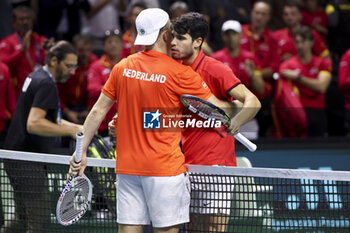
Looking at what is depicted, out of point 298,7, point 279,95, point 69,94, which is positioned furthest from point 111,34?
point 298,7

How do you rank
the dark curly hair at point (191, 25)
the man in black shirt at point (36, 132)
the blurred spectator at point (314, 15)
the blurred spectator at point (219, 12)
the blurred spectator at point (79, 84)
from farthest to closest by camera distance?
1. the blurred spectator at point (219, 12)
2. the blurred spectator at point (314, 15)
3. the blurred spectator at point (79, 84)
4. the man in black shirt at point (36, 132)
5. the dark curly hair at point (191, 25)

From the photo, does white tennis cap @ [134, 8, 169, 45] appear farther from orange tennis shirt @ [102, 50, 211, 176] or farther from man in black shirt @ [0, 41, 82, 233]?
man in black shirt @ [0, 41, 82, 233]

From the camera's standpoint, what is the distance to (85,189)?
5332 millimetres

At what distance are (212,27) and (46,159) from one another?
17.8 feet

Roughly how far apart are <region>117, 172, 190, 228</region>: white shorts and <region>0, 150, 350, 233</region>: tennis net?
0.36m

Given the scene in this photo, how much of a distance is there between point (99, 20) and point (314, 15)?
3.33m

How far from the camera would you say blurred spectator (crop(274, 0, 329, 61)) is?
9714mm

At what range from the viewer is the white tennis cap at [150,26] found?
4922mm

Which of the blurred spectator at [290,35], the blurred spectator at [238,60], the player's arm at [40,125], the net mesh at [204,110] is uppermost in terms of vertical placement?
the blurred spectator at [290,35]

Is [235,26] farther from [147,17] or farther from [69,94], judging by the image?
[147,17]

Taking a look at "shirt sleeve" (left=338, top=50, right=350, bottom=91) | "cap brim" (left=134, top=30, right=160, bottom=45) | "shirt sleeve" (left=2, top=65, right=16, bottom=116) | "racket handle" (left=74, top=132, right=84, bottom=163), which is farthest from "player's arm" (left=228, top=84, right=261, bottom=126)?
"shirt sleeve" (left=2, top=65, right=16, bottom=116)

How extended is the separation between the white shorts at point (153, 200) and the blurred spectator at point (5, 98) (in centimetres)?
400

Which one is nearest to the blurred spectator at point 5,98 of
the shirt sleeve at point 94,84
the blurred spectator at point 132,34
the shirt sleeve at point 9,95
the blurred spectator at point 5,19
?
the shirt sleeve at point 9,95

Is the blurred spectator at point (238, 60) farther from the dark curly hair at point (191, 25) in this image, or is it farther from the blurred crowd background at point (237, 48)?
the dark curly hair at point (191, 25)
